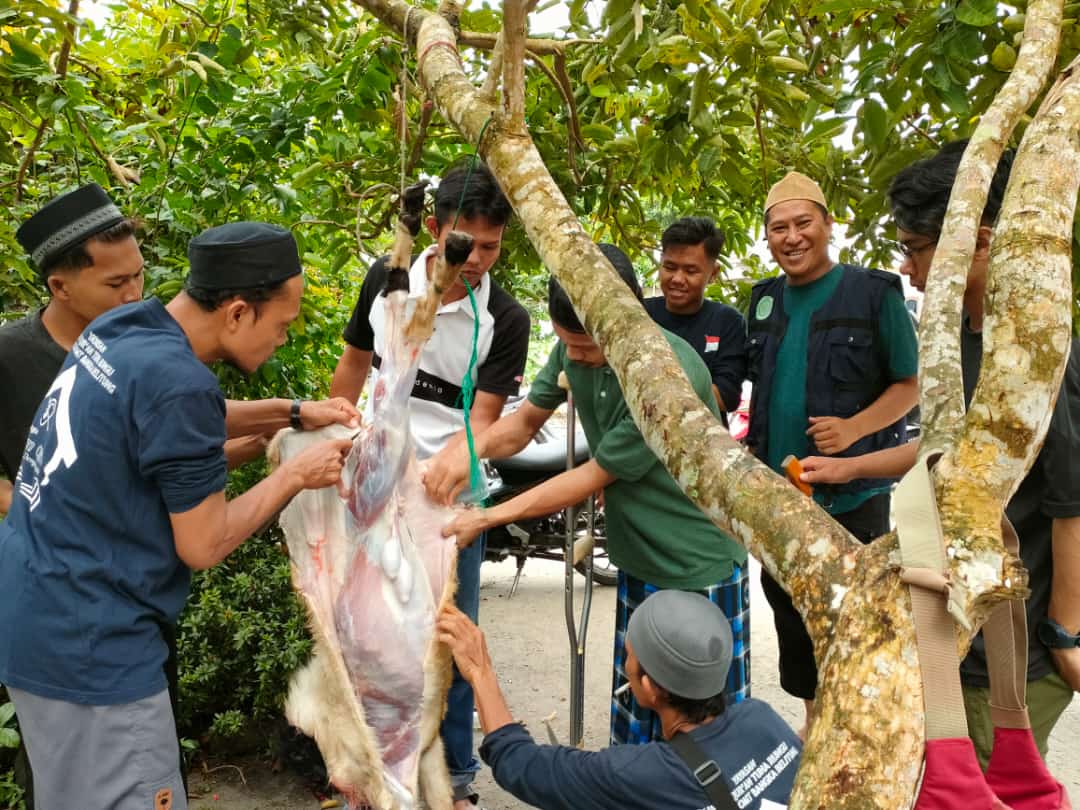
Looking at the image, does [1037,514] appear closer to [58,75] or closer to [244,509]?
[244,509]

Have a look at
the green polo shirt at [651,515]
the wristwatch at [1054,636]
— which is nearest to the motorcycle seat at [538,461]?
the green polo shirt at [651,515]

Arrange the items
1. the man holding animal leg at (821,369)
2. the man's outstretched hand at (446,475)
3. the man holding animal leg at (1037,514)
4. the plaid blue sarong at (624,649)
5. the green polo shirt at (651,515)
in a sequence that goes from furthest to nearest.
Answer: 1. the man holding animal leg at (821,369)
2. the plaid blue sarong at (624,649)
3. the green polo shirt at (651,515)
4. the man's outstretched hand at (446,475)
5. the man holding animal leg at (1037,514)

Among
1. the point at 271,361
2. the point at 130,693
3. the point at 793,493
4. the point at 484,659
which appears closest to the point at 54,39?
the point at 271,361

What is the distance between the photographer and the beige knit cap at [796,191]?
2988 millimetres

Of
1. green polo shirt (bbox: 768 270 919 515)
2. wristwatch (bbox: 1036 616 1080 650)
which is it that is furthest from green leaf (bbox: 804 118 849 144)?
wristwatch (bbox: 1036 616 1080 650)

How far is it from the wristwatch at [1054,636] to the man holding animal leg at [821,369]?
0.82 meters

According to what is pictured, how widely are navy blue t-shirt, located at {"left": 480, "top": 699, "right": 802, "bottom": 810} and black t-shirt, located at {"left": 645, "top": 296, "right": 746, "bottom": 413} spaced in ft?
5.57

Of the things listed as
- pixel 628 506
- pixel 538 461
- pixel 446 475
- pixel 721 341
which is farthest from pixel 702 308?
pixel 538 461

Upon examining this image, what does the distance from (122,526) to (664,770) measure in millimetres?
1167

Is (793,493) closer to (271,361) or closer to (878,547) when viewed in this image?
(878,547)

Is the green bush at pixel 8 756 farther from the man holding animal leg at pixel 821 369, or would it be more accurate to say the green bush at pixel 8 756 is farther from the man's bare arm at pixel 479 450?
the man holding animal leg at pixel 821 369

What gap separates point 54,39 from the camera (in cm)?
308

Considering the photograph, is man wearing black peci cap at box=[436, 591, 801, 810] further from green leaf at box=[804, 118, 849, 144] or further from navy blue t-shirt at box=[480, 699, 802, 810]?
green leaf at box=[804, 118, 849, 144]

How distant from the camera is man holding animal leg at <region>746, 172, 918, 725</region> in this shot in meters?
2.86
